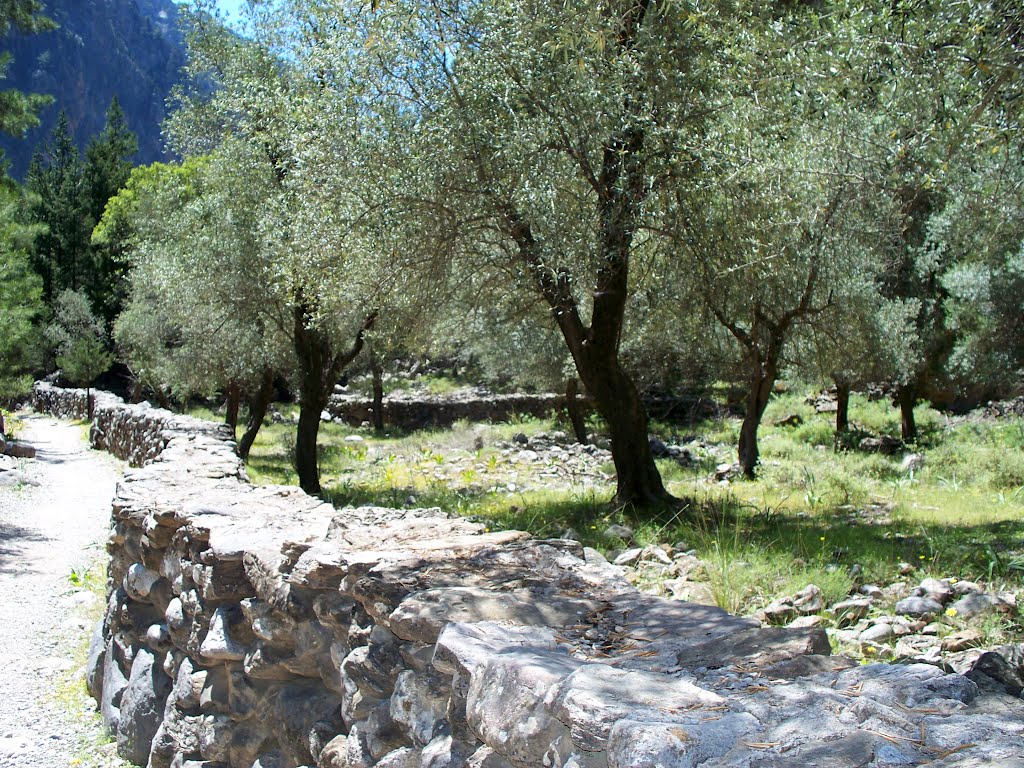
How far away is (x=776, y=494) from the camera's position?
12797mm

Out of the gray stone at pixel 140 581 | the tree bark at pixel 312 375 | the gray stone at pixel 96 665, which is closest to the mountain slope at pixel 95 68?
the tree bark at pixel 312 375

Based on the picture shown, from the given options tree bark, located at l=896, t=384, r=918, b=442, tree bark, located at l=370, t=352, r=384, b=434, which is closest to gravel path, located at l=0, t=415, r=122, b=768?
tree bark, located at l=370, t=352, r=384, b=434

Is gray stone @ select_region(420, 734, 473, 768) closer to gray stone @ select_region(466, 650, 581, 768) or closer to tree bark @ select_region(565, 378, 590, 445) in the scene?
gray stone @ select_region(466, 650, 581, 768)

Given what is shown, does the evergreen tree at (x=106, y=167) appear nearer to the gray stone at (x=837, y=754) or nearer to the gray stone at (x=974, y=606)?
the gray stone at (x=974, y=606)

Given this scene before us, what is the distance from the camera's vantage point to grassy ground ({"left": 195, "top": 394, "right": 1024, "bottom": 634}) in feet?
22.4

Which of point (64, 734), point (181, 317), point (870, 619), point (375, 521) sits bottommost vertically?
point (64, 734)

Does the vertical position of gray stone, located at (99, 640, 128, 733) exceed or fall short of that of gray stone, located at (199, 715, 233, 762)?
it falls short

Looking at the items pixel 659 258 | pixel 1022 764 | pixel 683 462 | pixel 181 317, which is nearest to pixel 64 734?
pixel 1022 764

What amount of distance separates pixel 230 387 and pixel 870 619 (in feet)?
59.6

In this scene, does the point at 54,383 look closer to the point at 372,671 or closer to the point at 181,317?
the point at 181,317

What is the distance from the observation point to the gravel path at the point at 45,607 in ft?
17.5

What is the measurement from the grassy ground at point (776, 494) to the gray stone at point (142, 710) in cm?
320

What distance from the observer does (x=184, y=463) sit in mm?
8234

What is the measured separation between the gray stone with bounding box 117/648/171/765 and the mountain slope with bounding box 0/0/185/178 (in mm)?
83797
